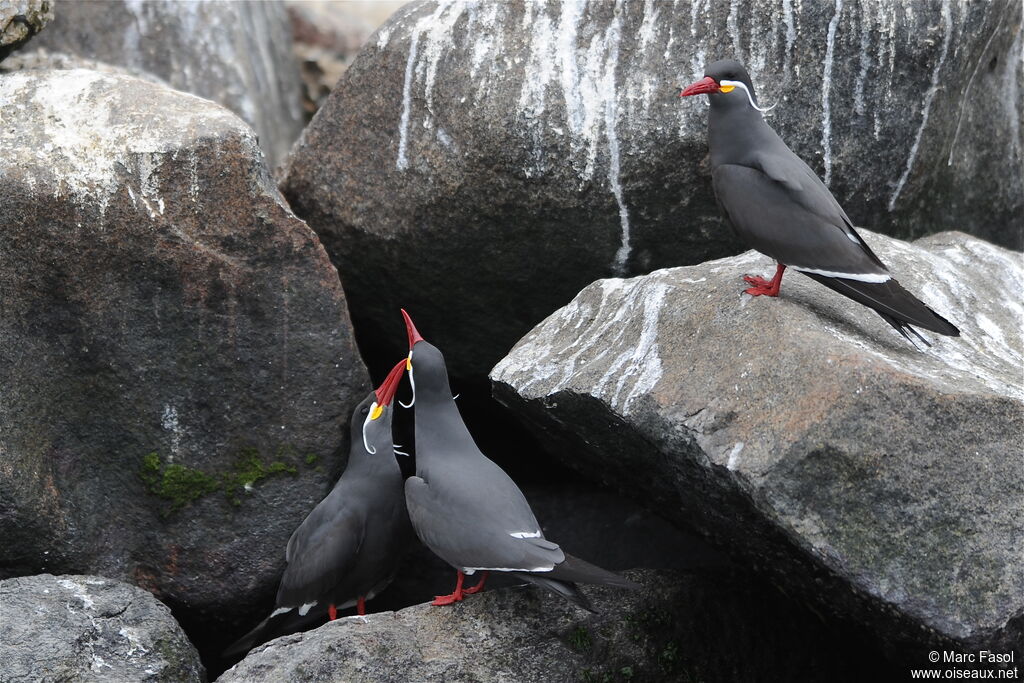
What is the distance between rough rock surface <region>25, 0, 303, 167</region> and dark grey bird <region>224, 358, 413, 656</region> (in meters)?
3.75

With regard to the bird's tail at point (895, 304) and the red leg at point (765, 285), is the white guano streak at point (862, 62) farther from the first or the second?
the bird's tail at point (895, 304)

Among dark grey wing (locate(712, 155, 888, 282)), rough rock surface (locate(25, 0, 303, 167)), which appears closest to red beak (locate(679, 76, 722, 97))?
dark grey wing (locate(712, 155, 888, 282))

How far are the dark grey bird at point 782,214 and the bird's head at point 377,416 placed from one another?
6.19 feet

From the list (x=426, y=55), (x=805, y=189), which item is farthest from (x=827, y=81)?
(x=426, y=55)

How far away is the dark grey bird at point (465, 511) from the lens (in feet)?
14.5

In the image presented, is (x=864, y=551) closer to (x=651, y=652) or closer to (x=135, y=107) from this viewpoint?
(x=651, y=652)

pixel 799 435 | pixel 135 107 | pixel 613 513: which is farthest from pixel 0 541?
pixel 799 435

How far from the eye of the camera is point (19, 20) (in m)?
5.98

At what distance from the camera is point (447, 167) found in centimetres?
592

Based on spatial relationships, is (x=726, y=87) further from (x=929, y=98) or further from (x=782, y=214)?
(x=929, y=98)

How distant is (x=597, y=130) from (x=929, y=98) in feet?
5.69

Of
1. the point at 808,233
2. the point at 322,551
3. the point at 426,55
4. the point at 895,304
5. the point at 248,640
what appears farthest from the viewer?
the point at 426,55

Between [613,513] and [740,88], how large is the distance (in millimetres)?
2561

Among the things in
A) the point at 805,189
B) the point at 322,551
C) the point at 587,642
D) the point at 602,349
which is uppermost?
the point at 805,189
